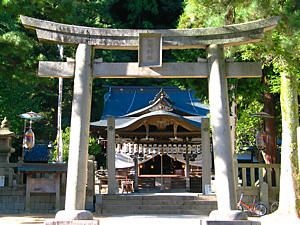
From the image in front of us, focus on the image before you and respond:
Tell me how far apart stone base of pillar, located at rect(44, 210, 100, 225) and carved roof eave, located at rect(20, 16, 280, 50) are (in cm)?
316

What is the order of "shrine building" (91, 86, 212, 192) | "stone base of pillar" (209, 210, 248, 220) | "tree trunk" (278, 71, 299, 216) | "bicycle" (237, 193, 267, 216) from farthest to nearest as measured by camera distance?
"shrine building" (91, 86, 212, 192), "bicycle" (237, 193, 267, 216), "tree trunk" (278, 71, 299, 216), "stone base of pillar" (209, 210, 248, 220)

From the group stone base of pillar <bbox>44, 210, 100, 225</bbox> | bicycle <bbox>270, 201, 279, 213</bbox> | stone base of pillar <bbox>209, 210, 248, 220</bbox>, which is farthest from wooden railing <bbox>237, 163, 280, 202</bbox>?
stone base of pillar <bbox>44, 210, 100, 225</bbox>

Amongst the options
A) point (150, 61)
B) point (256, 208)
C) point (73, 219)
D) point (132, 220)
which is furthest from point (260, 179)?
point (73, 219)

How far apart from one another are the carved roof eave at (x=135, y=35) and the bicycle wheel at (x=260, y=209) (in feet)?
19.2

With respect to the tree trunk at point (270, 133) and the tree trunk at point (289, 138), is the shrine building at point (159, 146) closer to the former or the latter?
the tree trunk at point (270, 133)

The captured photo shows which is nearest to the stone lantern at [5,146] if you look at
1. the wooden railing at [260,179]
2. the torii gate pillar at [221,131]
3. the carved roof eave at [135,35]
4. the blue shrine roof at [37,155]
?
the blue shrine roof at [37,155]

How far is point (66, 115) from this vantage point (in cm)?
2708

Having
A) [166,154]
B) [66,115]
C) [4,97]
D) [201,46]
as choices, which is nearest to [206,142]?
[166,154]

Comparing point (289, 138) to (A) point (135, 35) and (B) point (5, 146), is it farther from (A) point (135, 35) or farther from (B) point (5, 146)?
(B) point (5, 146)

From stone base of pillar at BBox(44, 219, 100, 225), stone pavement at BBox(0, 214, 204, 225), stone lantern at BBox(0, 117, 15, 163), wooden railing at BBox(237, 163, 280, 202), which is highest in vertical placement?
stone lantern at BBox(0, 117, 15, 163)

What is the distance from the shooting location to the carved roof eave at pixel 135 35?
854cm

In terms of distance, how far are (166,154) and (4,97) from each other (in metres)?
8.78

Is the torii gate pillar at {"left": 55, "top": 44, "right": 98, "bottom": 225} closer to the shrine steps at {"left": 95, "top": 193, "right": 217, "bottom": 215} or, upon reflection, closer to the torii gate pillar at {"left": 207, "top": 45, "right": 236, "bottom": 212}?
the torii gate pillar at {"left": 207, "top": 45, "right": 236, "bottom": 212}

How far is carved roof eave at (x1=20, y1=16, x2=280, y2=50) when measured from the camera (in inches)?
336
